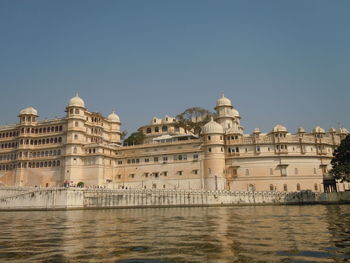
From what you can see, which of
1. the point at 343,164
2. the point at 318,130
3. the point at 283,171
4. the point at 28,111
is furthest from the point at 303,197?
the point at 28,111

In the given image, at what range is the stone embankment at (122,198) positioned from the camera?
47.9 m

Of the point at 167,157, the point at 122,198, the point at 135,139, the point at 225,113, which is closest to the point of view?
the point at 122,198

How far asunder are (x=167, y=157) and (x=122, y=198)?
50.5 ft

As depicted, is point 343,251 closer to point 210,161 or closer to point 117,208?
point 117,208

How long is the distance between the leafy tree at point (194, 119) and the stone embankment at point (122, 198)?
25.4 m

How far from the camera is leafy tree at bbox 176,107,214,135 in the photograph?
74194 millimetres

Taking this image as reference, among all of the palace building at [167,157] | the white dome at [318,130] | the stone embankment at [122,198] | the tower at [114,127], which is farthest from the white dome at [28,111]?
the white dome at [318,130]

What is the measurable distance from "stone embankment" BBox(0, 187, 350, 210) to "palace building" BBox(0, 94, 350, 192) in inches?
225

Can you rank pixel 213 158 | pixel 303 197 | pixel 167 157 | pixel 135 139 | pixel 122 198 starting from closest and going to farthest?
pixel 122 198
pixel 303 197
pixel 213 158
pixel 167 157
pixel 135 139

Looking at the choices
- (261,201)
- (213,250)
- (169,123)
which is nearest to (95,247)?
(213,250)

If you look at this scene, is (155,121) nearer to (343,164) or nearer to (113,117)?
(113,117)

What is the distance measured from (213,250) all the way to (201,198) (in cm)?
3798

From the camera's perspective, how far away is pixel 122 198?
4884cm

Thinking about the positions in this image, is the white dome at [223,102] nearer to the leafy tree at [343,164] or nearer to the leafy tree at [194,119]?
the leafy tree at [194,119]
